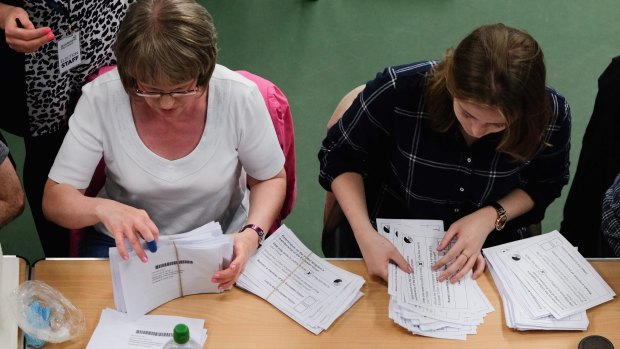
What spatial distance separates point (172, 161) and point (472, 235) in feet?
2.85

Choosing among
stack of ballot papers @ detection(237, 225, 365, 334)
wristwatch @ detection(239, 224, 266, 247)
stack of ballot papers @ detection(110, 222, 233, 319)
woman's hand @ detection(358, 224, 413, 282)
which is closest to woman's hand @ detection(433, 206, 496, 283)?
woman's hand @ detection(358, 224, 413, 282)

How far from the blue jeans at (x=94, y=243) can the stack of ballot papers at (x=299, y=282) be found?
1.72 ft

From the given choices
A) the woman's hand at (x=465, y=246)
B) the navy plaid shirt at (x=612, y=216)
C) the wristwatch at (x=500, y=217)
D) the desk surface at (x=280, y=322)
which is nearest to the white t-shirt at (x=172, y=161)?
the desk surface at (x=280, y=322)

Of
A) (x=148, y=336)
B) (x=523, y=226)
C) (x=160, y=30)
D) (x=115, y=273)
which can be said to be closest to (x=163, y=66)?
(x=160, y=30)

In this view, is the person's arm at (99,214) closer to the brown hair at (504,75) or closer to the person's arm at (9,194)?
the person's arm at (9,194)

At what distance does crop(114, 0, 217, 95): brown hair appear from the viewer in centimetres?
198

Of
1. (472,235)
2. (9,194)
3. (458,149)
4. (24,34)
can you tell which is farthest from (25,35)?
(472,235)

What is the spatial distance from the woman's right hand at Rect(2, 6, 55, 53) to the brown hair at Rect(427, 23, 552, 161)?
1.12 meters

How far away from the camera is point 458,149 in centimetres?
229

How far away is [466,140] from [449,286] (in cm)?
43

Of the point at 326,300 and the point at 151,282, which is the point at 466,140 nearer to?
the point at 326,300

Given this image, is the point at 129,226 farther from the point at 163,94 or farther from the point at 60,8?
the point at 60,8

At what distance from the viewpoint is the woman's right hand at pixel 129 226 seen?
195 cm

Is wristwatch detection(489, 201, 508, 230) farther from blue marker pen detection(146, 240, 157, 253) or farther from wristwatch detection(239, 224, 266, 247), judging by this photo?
blue marker pen detection(146, 240, 157, 253)
